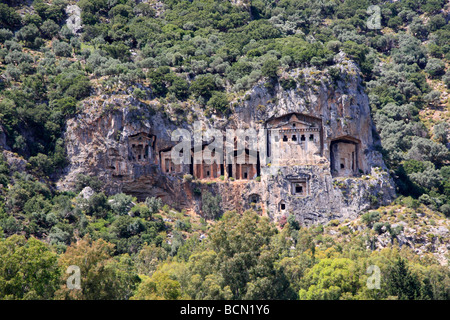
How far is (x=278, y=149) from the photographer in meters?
106

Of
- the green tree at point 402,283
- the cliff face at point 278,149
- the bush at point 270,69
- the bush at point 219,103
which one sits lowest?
the green tree at point 402,283

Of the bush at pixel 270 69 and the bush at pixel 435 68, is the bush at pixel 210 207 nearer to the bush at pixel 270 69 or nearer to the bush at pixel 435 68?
the bush at pixel 270 69

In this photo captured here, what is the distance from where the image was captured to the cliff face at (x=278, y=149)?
102 metres

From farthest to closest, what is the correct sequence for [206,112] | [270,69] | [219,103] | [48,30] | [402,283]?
[48,30]
[270,69]
[206,112]
[219,103]
[402,283]

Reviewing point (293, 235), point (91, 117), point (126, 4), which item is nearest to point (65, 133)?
point (91, 117)

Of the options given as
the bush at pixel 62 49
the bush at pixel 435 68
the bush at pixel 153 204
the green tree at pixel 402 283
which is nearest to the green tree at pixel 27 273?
the green tree at pixel 402 283

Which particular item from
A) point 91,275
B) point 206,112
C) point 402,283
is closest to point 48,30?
point 206,112

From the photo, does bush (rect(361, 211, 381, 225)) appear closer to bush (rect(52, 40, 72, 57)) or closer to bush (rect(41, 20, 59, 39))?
bush (rect(52, 40, 72, 57))

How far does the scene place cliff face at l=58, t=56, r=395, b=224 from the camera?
102438 millimetres

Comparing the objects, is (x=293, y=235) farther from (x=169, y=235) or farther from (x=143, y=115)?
(x=143, y=115)

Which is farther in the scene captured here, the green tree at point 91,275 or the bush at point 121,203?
the bush at point 121,203

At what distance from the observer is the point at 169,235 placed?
96.6 meters

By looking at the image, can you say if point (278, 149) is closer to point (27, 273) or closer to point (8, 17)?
point (27, 273)

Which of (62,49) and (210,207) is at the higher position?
(62,49)
